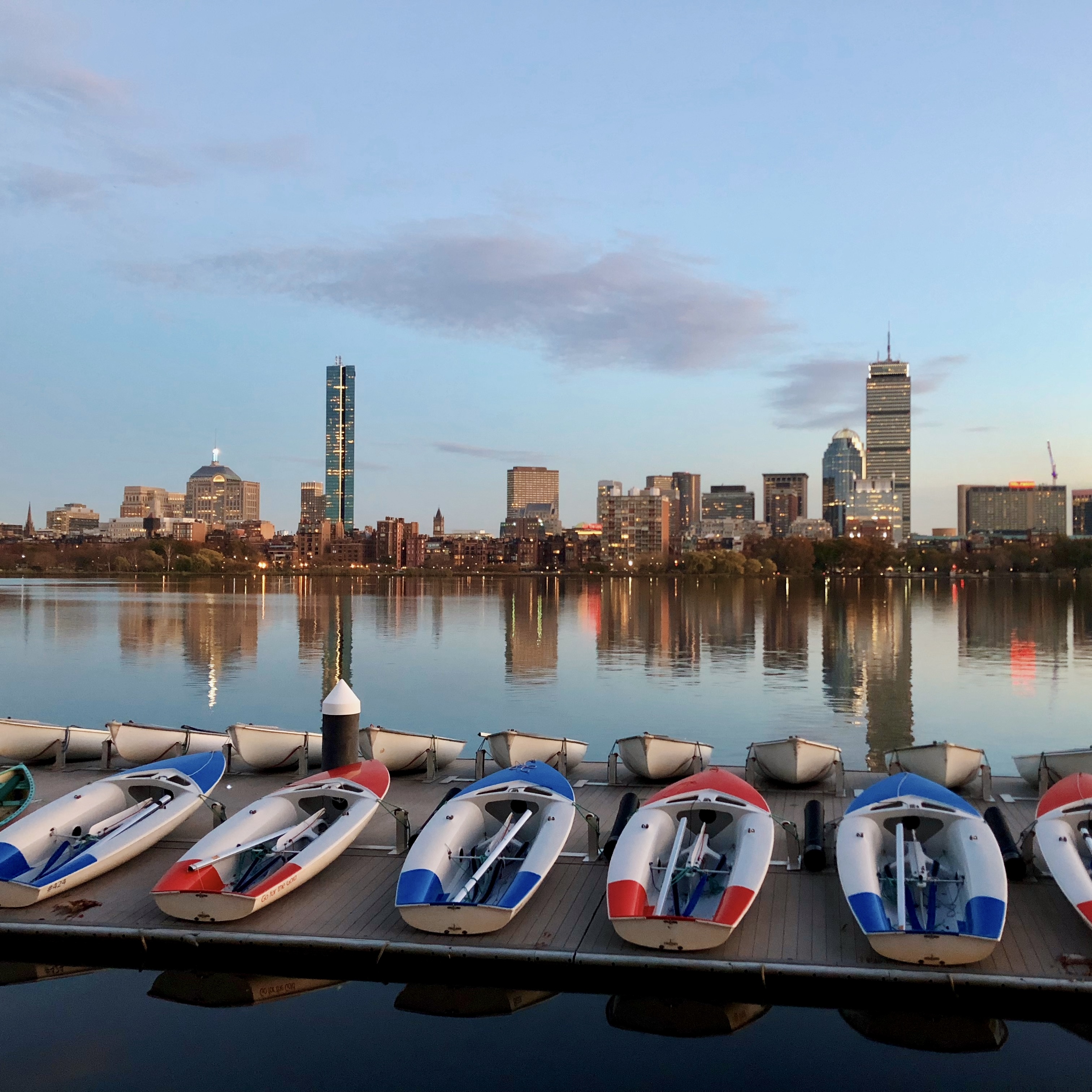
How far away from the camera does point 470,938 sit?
1071 cm

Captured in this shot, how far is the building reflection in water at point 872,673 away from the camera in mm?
28422

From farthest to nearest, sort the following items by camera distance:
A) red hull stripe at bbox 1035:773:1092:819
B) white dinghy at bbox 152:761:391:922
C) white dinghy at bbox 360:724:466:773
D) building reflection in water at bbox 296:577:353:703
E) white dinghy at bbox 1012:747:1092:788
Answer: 1. building reflection in water at bbox 296:577:353:703
2. white dinghy at bbox 360:724:466:773
3. white dinghy at bbox 1012:747:1092:788
4. red hull stripe at bbox 1035:773:1092:819
5. white dinghy at bbox 152:761:391:922

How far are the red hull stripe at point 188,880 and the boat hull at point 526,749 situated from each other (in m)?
6.80

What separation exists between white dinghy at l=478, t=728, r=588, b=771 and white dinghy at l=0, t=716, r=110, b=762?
7411 millimetres

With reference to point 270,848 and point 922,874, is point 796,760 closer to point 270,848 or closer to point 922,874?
point 922,874

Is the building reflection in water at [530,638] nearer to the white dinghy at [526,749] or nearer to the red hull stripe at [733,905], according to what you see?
the white dinghy at [526,749]

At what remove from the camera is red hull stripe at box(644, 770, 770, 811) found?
13.0 m

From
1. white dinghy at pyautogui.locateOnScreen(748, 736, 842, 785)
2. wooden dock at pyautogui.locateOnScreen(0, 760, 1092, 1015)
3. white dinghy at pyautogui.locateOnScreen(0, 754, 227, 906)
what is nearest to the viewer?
wooden dock at pyautogui.locateOnScreen(0, 760, 1092, 1015)

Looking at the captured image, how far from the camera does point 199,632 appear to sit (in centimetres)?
6031

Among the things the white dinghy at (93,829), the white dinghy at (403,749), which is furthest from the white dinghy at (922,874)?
the white dinghy at (93,829)

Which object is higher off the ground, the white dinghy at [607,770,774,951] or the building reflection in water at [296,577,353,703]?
the white dinghy at [607,770,774,951]

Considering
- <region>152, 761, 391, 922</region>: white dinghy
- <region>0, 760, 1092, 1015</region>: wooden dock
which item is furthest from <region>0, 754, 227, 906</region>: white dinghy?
<region>152, 761, 391, 922</region>: white dinghy

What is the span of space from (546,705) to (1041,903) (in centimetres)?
2275

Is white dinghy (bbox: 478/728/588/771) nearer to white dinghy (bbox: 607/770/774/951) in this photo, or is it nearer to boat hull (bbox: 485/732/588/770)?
boat hull (bbox: 485/732/588/770)
